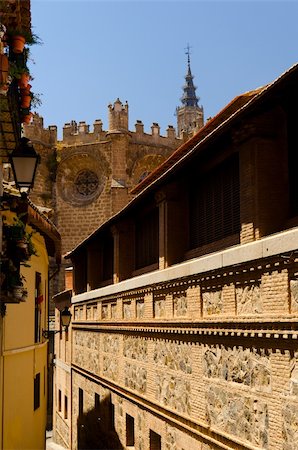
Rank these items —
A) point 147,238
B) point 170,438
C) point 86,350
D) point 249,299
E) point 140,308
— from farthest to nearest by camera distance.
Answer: point 86,350 < point 147,238 < point 140,308 < point 170,438 < point 249,299

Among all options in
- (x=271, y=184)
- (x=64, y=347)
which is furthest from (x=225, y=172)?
(x=64, y=347)

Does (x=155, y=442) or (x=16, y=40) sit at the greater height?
(x=16, y=40)

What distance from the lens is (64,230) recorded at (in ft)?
132

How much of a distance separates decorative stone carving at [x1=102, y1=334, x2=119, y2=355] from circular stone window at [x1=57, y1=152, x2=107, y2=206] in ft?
80.5

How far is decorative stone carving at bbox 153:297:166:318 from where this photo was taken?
10.7 m

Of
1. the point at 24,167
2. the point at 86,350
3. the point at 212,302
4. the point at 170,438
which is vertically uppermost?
the point at 24,167

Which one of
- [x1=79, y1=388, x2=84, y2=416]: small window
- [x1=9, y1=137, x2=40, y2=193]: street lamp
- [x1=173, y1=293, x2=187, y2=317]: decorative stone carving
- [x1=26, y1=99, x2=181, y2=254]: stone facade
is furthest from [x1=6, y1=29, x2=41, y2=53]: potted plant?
[x1=26, y1=99, x2=181, y2=254]: stone facade

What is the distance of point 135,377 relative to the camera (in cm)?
1266

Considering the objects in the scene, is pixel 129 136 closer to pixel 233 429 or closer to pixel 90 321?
pixel 90 321

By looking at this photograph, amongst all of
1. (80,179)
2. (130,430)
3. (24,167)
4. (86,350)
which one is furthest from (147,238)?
(80,179)

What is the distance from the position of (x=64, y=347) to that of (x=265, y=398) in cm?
1829

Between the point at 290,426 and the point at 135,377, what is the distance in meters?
6.66

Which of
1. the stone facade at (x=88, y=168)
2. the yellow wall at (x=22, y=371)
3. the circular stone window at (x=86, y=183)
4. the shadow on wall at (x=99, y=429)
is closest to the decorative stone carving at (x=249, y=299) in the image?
the yellow wall at (x=22, y=371)

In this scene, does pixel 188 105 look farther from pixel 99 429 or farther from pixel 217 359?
pixel 217 359
